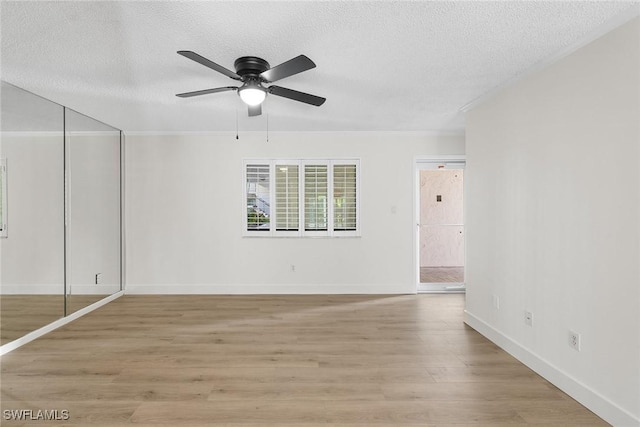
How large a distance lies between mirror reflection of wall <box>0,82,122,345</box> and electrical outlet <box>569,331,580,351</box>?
4710 millimetres

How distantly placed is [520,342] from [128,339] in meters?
3.68

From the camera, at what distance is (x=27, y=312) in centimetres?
332

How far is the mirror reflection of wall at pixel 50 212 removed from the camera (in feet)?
10.3

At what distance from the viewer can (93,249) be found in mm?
4316

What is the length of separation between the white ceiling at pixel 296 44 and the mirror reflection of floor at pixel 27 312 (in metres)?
2.06

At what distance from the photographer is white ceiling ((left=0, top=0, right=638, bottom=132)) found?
6.28 ft

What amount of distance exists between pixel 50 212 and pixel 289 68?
3.26 m

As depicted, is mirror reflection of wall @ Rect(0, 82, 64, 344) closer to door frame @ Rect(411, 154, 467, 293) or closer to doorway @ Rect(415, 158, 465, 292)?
door frame @ Rect(411, 154, 467, 293)

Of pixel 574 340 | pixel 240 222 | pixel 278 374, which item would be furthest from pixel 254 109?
pixel 574 340

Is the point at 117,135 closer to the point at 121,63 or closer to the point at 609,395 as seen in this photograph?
the point at 121,63

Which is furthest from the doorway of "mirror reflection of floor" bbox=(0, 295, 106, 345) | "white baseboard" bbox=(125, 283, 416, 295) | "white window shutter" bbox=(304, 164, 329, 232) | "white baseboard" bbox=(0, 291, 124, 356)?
"mirror reflection of floor" bbox=(0, 295, 106, 345)

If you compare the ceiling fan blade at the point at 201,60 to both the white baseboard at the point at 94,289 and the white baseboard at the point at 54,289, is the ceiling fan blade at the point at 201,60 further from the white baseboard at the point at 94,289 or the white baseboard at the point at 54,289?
the white baseboard at the point at 94,289

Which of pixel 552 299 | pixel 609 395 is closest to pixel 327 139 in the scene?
pixel 552 299

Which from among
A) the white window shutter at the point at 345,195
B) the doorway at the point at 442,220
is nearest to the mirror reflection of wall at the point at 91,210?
the white window shutter at the point at 345,195
